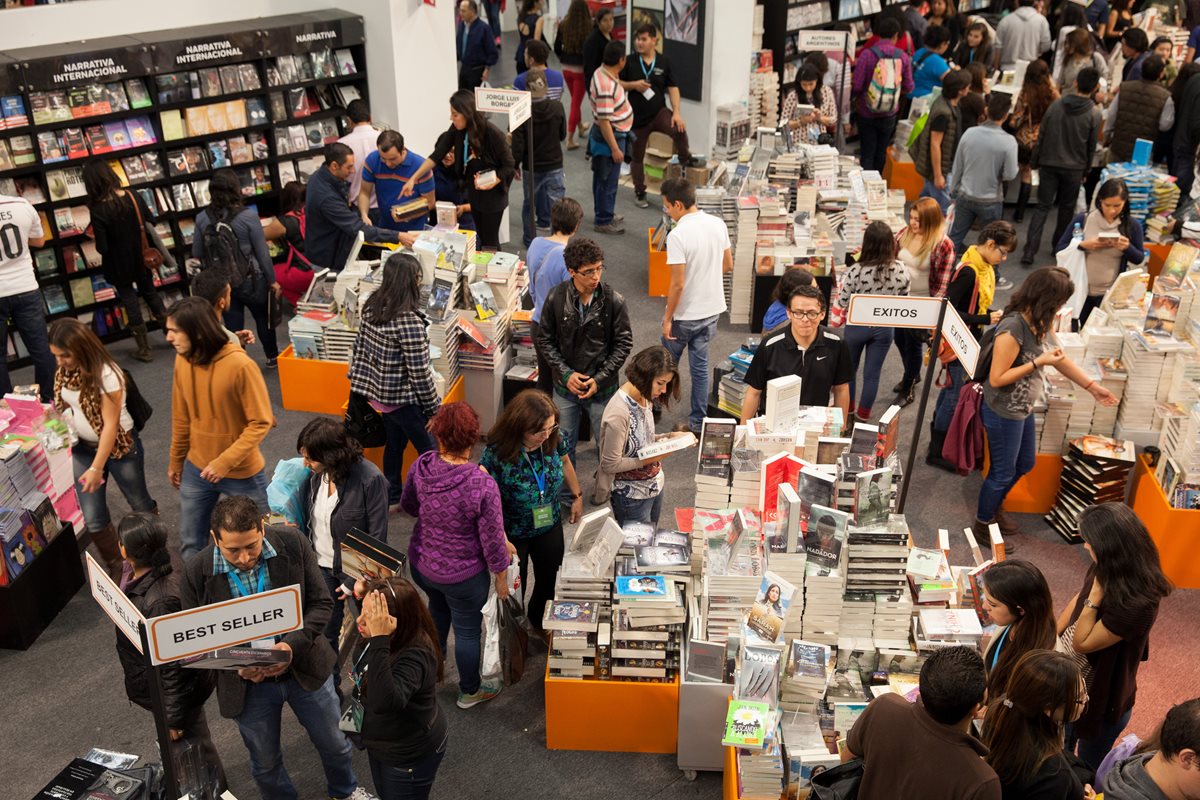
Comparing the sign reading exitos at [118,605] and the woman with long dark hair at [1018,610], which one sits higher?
the sign reading exitos at [118,605]

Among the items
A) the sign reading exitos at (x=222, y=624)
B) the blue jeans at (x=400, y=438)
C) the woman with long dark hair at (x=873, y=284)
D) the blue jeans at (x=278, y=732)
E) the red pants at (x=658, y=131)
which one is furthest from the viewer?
the red pants at (x=658, y=131)

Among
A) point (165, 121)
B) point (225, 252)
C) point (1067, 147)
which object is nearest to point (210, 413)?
point (225, 252)

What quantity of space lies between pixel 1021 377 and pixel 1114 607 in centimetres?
192

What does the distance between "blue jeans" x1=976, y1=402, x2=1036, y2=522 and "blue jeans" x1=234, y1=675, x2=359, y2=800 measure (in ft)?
12.0

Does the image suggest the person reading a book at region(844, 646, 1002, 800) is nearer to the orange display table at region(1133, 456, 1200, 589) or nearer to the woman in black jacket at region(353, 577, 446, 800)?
the woman in black jacket at region(353, 577, 446, 800)

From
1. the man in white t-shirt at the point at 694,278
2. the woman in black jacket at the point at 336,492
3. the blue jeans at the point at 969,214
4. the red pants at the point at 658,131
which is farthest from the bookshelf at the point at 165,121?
the blue jeans at the point at 969,214

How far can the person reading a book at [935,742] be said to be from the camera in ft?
10.0

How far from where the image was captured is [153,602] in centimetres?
385

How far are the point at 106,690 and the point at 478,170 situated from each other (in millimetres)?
4803

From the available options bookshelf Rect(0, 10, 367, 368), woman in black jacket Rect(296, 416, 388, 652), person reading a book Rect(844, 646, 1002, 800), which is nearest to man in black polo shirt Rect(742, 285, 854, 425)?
woman in black jacket Rect(296, 416, 388, 652)

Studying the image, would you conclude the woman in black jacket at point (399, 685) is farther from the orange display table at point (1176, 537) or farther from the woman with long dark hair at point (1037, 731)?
the orange display table at point (1176, 537)

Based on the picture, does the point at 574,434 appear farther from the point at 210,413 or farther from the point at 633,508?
the point at 210,413

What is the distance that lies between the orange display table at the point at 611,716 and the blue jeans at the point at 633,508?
0.96m

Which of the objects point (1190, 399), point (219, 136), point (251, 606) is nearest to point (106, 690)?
point (251, 606)
